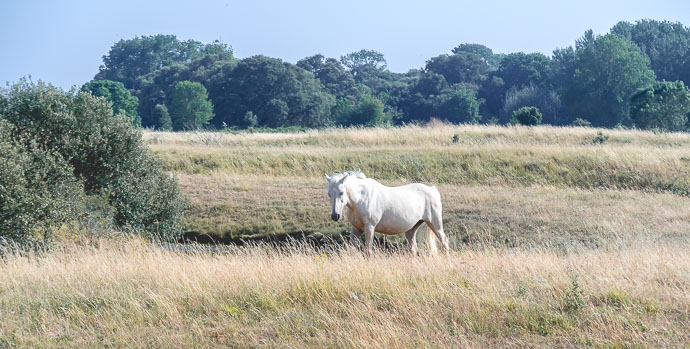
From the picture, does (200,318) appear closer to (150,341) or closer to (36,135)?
(150,341)

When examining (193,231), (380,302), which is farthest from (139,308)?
(193,231)

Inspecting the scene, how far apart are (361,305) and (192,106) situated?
7893 centimetres

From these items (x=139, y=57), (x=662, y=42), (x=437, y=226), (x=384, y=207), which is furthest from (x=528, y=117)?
(x=139, y=57)

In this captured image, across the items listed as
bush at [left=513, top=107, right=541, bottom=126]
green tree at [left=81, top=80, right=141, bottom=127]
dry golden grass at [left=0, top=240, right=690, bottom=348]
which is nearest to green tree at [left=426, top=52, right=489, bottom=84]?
green tree at [left=81, top=80, right=141, bottom=127]

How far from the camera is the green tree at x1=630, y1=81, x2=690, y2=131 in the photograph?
184 feet

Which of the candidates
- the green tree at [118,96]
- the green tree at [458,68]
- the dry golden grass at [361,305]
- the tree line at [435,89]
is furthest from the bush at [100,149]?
the green tree at [458,68]

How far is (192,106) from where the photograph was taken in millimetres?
84875

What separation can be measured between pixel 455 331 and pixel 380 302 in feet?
4.54

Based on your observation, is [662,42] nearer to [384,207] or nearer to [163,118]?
[163,118]

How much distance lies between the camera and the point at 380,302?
9.26m

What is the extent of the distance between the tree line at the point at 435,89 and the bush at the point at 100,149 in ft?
163

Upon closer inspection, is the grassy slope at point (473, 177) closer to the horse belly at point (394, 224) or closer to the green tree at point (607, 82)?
the horse belly at point (394, 224)

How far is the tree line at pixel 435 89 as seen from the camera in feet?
265

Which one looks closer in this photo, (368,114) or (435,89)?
(368,114)
